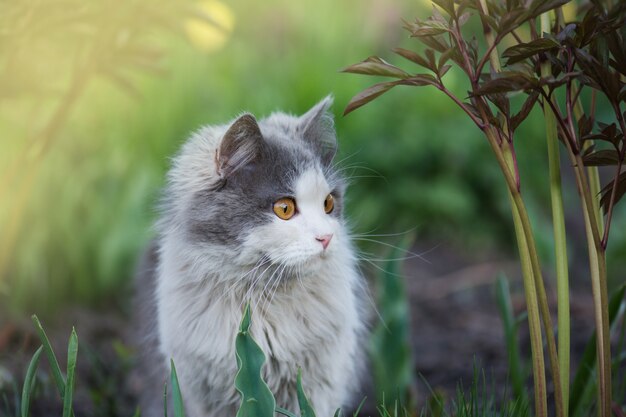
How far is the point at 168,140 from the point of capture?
4.54 metres

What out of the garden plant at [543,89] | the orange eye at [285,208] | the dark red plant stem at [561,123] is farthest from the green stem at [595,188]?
the orange eye at [285,208]

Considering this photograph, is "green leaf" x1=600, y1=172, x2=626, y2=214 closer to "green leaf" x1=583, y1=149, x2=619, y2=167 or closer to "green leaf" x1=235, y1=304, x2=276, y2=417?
"green leaf" x1=583, y1=149, x2=619, y2=167

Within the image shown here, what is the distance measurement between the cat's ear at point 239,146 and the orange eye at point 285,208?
6.2 inches

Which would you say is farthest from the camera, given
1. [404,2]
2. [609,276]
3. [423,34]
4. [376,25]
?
[404,2]

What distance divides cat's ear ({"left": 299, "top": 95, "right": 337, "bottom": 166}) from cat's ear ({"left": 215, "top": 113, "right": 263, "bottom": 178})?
312 mm

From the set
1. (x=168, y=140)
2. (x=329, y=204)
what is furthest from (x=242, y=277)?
(x=168, y=140)

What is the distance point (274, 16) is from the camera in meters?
6.68

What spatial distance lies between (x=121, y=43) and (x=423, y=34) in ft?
4.84

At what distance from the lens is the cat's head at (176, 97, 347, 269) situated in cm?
209

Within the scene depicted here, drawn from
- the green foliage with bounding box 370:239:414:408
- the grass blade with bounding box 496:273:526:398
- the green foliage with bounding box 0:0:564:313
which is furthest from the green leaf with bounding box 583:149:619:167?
the green foliage with bounding box 0:0:564:313

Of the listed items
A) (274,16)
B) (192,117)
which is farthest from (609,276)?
(274,16)

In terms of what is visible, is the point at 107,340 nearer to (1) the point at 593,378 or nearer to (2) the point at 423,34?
(1) the point at 593,378

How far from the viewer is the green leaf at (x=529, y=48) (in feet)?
5.50

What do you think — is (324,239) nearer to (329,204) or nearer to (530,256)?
(329,204)
